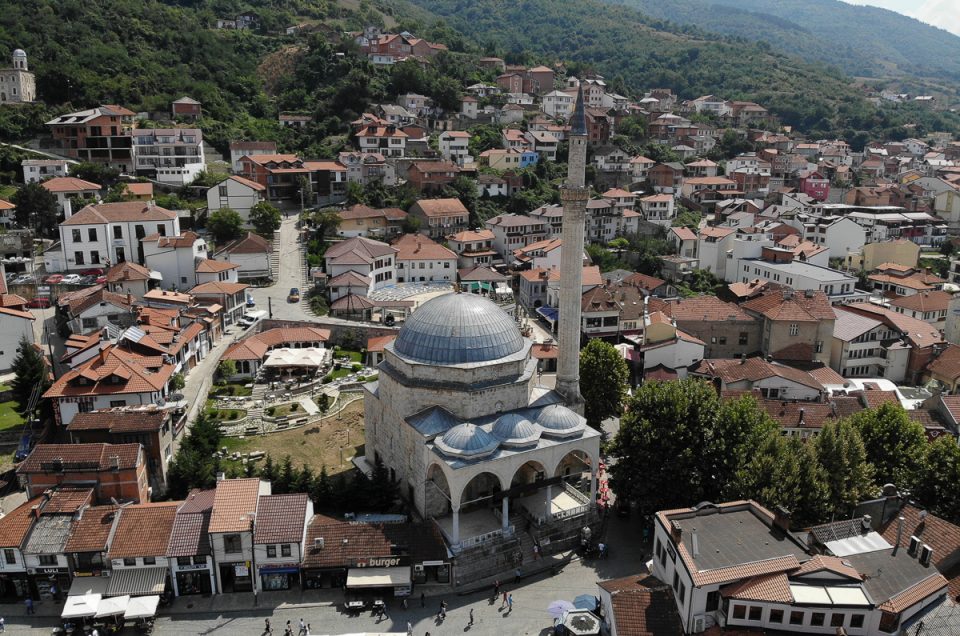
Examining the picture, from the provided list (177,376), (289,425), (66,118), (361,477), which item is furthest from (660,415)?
(66,118)

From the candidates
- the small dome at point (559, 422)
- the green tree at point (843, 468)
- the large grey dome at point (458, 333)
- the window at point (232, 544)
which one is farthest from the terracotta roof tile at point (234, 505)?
the green tree at point (843, 468)

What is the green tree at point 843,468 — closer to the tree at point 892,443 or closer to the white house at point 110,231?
the tree at point 892,443

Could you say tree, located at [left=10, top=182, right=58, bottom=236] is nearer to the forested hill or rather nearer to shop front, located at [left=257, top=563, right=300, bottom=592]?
shop front, located at [left=257, top=563, right=300, bottom=592]

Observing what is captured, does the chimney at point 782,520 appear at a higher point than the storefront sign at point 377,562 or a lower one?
higher

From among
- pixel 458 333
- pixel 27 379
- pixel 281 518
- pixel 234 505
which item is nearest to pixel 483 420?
pixel 458 333

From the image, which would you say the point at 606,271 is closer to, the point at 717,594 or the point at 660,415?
the point at 660,415

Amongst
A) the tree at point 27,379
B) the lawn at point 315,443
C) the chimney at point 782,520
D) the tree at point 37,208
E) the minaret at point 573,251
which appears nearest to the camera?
the chimney at point 782,520
